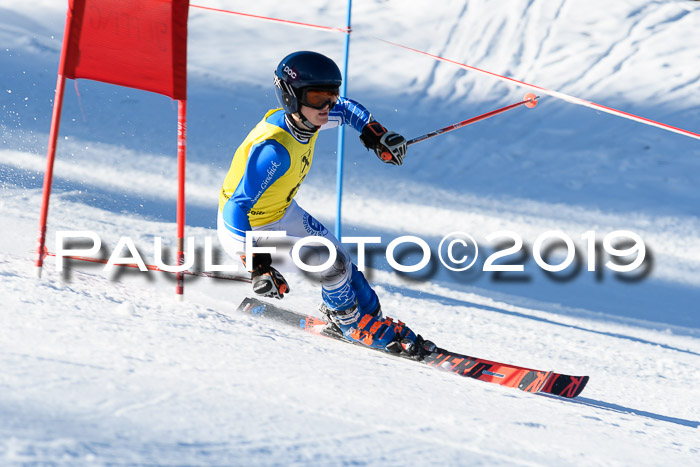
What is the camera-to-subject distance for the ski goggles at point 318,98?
10.6 ft

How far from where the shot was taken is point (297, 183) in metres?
3.47

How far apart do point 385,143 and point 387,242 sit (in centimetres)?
343

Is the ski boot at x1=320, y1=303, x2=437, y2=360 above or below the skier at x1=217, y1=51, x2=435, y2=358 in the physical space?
below

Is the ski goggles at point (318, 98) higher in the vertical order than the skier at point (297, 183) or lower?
higher

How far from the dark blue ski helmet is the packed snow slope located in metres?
0.99

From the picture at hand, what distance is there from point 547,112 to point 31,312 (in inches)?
422

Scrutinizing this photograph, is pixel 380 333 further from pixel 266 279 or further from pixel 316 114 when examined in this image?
pixel 316 114

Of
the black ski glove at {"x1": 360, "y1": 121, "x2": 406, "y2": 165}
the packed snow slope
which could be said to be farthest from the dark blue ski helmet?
the packed snow slope

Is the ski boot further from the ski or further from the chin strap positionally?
the chin strap

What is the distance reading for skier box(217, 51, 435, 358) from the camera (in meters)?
3.20

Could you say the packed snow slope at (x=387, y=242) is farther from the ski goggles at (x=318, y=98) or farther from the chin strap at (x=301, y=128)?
the ski goggles at (x=318, y=98)

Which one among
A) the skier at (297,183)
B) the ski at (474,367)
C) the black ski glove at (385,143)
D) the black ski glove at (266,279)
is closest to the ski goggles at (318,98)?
the skier at (297,183)

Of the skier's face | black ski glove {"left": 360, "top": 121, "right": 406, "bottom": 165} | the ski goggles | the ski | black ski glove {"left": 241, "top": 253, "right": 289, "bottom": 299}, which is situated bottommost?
the ski

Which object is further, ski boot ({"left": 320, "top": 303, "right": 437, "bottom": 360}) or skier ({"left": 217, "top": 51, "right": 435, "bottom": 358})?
ski boot ({"left": 320, "top": 303, "right": 437, "bottom": 360})
